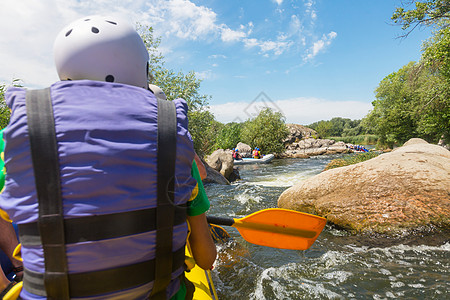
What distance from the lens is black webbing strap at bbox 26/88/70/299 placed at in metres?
0.72

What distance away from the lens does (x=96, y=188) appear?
2.46ft

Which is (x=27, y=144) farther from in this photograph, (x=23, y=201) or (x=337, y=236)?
(x=337, y=236)

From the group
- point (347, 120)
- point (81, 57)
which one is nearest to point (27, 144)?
point (81, 57)

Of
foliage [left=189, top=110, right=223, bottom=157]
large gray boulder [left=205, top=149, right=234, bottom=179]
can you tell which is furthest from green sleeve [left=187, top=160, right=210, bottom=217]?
foliage [left=189, top=110, right=223, bottom=157]

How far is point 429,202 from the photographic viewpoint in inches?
147

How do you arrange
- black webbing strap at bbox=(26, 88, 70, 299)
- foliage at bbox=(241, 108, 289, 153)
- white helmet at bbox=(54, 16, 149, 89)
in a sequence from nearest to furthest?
black webbing strap at bbox=(26, 88, 70, 299), white helmet at bbox=(54, 16, 149, 89), foliage at bbox=(241, 108, 289, 153)

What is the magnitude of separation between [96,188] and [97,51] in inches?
22.4

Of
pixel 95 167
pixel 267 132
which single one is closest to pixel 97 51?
pixel 95 167

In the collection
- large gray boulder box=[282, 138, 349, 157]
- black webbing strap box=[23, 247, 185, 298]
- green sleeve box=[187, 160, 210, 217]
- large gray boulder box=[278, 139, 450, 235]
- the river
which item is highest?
green sleeve box=[187, 160, 210, 217]

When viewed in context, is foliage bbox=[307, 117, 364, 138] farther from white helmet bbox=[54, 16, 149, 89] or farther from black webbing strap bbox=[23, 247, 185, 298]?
black webbing strap bbox=[23, 247, 185, 298]

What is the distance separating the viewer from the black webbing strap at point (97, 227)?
0.74 m

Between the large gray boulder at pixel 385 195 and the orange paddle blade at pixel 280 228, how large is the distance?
2.02 metres

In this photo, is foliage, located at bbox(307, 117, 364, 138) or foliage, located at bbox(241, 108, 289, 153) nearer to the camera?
foliage, located at bbox(241, 108, 289, 153)

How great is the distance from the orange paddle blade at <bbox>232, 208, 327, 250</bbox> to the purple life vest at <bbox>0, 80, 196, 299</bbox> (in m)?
1.49
